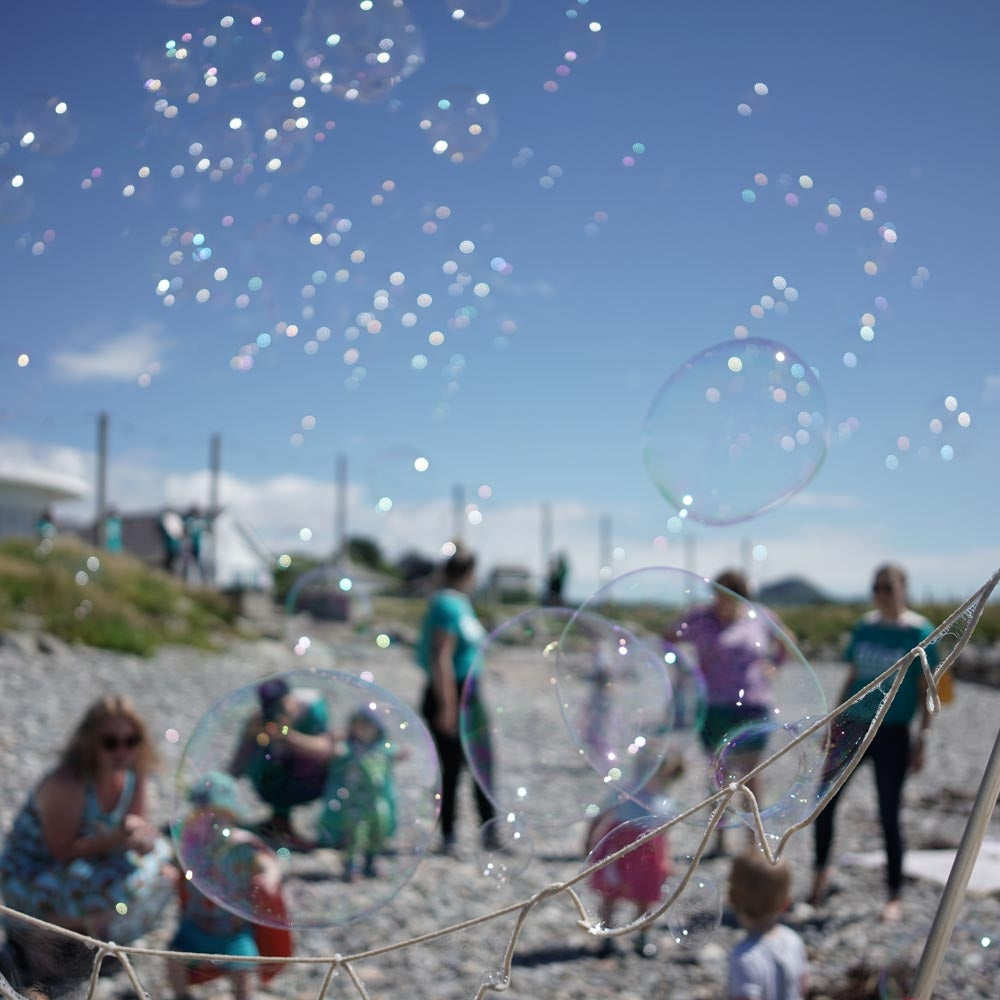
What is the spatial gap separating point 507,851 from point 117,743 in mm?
1416

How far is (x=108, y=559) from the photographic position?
16.8 m

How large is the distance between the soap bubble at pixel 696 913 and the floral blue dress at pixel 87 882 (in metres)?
1.85

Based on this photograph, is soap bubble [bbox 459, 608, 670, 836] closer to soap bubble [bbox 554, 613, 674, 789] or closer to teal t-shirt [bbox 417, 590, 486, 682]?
soap bubble [bbox 554, 613, 674, 789]

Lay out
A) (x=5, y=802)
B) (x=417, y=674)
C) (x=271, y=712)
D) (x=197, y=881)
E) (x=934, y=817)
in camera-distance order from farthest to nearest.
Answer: (x=417, y=674), (x=934, y=817), (x=5, y=802), (x=271, y=712), (x=197, y=881)

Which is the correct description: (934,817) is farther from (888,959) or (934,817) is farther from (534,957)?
(534,957)

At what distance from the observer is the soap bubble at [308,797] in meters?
3.10

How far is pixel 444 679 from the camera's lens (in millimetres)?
5188

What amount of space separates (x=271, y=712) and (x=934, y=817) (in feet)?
16.5

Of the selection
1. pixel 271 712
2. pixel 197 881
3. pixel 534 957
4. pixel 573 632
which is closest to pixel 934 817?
pixel 534 957

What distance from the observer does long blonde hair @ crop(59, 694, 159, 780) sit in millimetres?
3715

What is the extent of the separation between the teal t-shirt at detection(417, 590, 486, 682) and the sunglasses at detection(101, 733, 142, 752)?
1790 millimetres

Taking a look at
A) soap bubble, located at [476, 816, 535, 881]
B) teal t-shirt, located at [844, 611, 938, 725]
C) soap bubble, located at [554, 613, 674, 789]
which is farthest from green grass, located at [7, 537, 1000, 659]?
soap bubble, located at [476, 816, 535, 881]

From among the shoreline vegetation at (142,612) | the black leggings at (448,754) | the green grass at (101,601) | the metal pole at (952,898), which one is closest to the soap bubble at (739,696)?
the metal pole at (952,898)

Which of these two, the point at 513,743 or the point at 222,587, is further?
the point at 222,587
